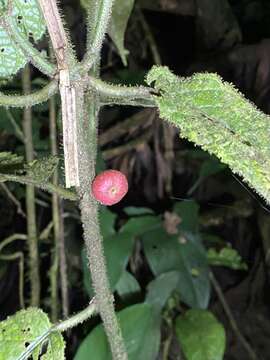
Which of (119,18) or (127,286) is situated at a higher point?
(119,18)

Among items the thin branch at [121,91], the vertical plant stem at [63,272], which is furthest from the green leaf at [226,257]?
the thin branch at [121,91]

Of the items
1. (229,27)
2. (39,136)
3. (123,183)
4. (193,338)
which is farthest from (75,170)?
(229,27)

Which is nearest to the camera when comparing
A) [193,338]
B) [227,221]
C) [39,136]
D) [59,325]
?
[59,325]

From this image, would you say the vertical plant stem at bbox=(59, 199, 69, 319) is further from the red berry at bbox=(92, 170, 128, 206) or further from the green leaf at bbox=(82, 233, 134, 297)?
the red berry at bbox=(92, 170, 128, 206)

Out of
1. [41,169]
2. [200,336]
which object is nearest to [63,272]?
[200,336]

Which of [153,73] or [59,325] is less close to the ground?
[153,73]

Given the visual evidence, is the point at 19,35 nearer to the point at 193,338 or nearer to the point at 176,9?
the point at 193,338

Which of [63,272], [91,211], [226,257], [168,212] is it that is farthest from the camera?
[226,257]

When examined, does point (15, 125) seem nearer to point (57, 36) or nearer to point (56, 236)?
point (56, 236)
